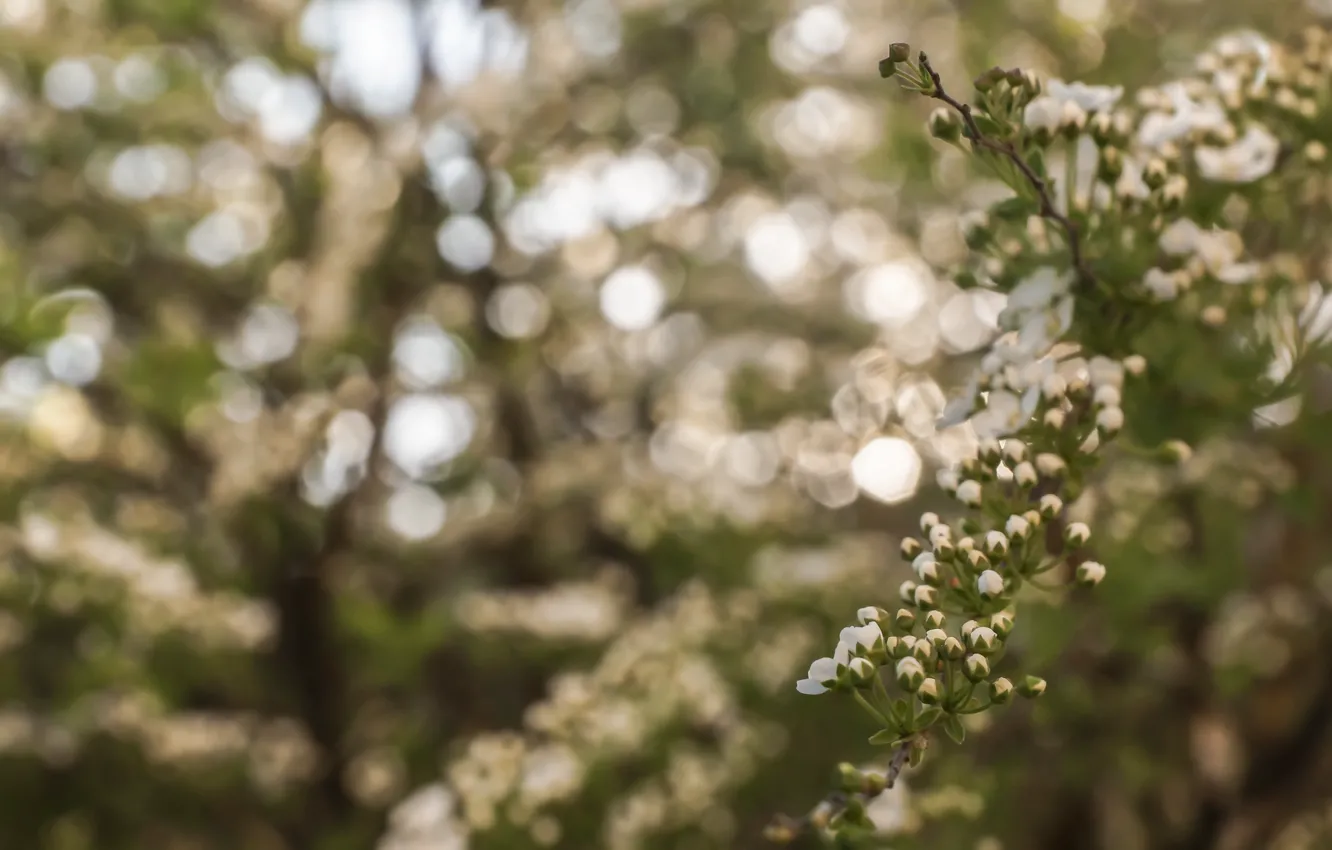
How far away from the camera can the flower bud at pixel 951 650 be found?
1.33 m

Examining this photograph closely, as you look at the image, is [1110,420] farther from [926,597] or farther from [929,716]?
[929,716]

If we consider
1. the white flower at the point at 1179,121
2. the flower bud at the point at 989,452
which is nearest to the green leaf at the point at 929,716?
the flower bud at the point at 989,452

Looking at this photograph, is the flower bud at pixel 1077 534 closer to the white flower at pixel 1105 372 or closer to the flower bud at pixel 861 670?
the white flower at pixel 1105 372

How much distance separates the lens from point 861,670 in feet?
4.38

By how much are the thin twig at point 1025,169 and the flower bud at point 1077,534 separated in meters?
0.39

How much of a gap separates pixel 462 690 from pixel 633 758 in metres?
3.07

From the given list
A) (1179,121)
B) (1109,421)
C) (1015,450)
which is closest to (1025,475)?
(1015,450)

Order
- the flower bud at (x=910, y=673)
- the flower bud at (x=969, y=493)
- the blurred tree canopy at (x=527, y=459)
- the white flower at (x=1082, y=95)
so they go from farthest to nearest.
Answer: the blurred tree canopy at (x=527, y=459)
the white flower at (x=1082, y=95)
the flower bud at (x=969, y=493)
the flower bud at (x=910, y=673)

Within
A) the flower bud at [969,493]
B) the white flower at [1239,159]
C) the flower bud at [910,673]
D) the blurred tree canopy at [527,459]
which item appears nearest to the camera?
the flower bud at [910,673]

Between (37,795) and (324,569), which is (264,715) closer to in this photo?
(324,569)

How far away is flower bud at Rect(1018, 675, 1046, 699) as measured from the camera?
137 cm

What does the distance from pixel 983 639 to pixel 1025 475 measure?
266mm

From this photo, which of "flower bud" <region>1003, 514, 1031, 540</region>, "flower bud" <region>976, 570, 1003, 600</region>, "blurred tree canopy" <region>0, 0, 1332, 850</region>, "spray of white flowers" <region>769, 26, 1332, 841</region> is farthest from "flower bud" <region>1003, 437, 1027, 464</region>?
"blurred tree canopy" <region>0, 0, 1332, 850</region>

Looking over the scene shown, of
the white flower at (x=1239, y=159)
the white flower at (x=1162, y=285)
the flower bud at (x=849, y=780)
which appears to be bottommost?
the flower bud at (x=849, y=780)
